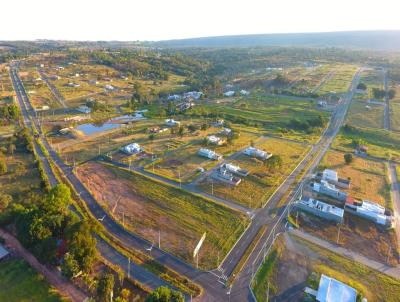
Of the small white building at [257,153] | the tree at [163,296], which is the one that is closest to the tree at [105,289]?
the tree at [163,296]

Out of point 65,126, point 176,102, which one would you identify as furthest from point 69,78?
point 65,126

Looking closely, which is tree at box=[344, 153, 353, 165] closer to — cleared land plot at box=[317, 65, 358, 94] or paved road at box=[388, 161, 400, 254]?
paved road at box=[388, 161, 400, 254]

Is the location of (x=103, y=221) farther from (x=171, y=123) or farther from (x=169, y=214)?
(x=171, y=123)

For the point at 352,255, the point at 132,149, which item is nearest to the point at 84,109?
the point at 132,149

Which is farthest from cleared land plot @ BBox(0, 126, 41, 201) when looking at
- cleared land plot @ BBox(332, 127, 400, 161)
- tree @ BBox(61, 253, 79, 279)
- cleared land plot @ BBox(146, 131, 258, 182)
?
cleared land plot @ BBox(332, 127, 400, 161)

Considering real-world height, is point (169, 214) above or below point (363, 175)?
above

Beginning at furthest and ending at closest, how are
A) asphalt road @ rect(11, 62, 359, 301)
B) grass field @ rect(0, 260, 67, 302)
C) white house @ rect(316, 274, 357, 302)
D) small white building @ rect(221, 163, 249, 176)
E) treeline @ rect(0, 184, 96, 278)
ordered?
small white building @ rect(221, 163, 249, 176) < asphalt road @ rect(11, 62, 359, 301) < treeline @ rect(0, 184, 96, 278) < white house @ rect(316, 274, 357, 302) < grass field @ rect(0, 260, 67, 302)
